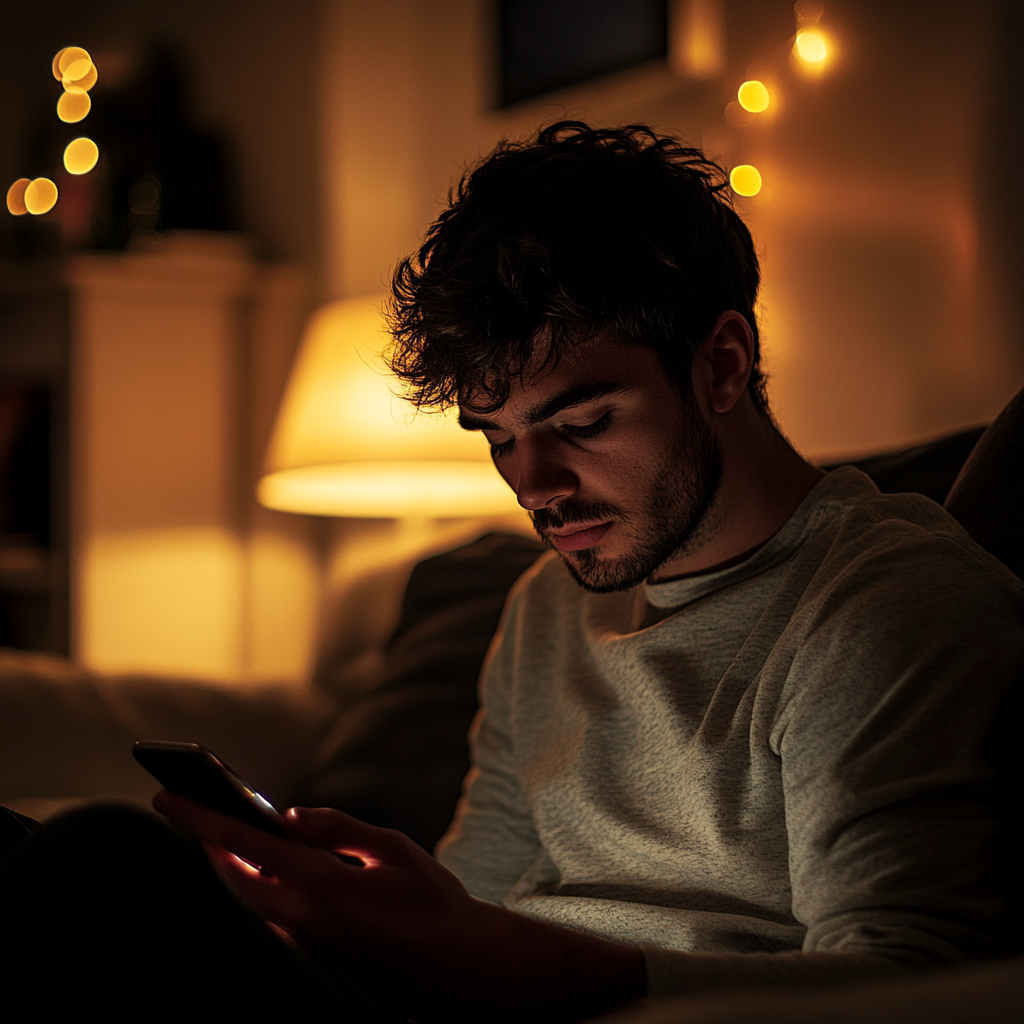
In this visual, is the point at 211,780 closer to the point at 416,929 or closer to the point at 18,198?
the point at 416,929

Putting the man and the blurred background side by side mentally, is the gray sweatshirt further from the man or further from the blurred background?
the blurred background

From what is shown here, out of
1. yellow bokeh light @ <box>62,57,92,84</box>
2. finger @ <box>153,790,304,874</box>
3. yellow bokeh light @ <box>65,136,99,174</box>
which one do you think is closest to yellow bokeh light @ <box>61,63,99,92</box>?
yellow bokeh light @ <box>62,57,92,84</box>

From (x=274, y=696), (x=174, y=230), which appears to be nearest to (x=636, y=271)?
(x=274, y=696)

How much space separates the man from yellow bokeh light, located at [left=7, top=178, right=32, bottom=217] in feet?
6.71

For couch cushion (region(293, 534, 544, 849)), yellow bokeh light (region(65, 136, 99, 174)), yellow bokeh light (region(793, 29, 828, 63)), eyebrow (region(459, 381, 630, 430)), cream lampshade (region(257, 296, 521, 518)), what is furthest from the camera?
yellow bokeh light (region(65, 136, 99, 174))

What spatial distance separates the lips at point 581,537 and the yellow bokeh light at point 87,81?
7.53 ft

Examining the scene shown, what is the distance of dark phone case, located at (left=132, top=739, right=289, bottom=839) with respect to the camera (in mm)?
711

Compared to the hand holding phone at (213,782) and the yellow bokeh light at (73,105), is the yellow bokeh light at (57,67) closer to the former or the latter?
the yellow bokeh light at (73,105)

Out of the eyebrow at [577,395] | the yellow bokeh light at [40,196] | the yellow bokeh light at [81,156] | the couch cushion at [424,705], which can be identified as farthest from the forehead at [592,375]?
the yellow bokeh light at [40,196]

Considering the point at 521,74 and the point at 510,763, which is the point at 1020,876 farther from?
the point at 521,74

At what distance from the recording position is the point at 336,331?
1.79 meters

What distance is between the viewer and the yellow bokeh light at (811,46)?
152cm

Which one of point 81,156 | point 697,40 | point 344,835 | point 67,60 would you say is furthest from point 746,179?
point 67,60

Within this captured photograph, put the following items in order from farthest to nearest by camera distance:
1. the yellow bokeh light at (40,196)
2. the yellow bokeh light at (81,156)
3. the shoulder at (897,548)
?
the yellow bokeh light at (40,196) → the yellow bokeh light at (81,156) → the shoulder at (897,548)
